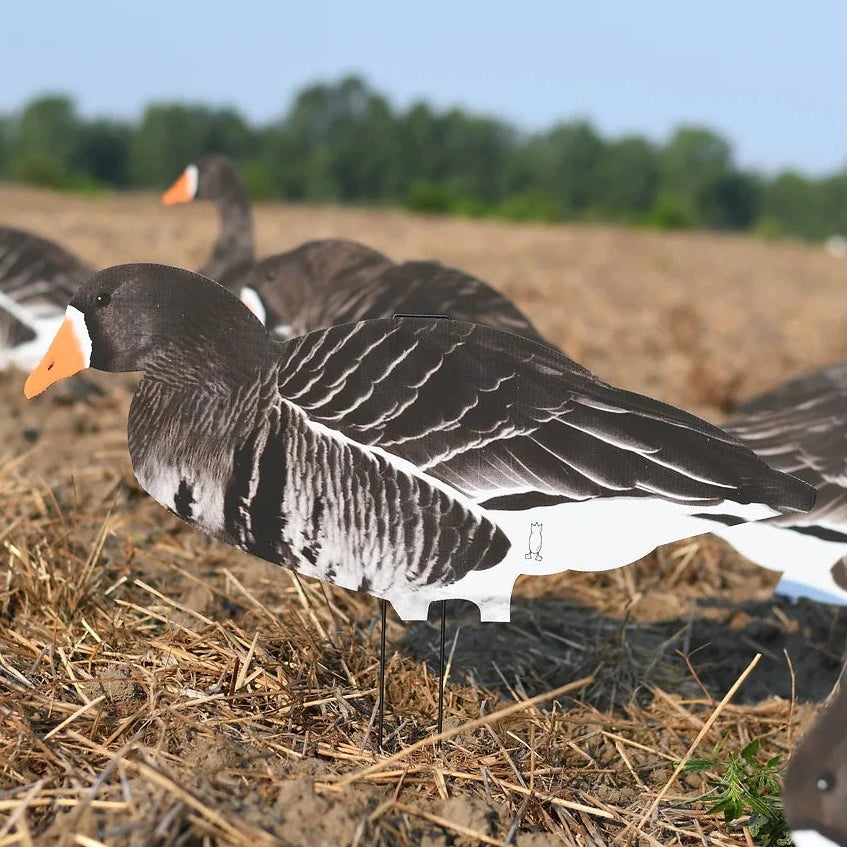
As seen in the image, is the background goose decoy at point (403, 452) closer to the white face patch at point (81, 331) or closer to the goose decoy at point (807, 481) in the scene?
the white face patch at point (81, 331)

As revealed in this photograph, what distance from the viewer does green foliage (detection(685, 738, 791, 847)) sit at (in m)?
3.21

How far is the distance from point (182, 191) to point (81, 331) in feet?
18.1

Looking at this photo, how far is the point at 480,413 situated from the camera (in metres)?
2.96

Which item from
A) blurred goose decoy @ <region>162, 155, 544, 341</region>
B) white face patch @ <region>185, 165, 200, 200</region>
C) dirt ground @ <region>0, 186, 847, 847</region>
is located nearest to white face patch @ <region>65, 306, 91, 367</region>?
dirt ground @ <region>0, 186, 847, 847</region>

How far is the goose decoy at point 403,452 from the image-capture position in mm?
2893

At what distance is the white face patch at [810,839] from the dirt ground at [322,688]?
65 centimetres

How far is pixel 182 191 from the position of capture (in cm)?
831

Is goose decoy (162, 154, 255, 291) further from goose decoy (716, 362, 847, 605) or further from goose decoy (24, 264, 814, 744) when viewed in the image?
goose decoy (24, 264, 814, 744)

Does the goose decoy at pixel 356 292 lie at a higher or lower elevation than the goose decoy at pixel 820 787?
higher

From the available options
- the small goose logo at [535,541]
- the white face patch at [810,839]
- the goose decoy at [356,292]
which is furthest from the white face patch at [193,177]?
the white face patch at [810,839]

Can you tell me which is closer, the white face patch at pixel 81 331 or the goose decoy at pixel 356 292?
the white face patch at pixel 81 331

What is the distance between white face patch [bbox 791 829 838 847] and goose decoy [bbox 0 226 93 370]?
255 inches

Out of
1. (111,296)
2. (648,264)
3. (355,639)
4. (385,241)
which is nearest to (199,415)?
(111,296)

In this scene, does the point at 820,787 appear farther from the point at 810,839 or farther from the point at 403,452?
the point at 403,452
